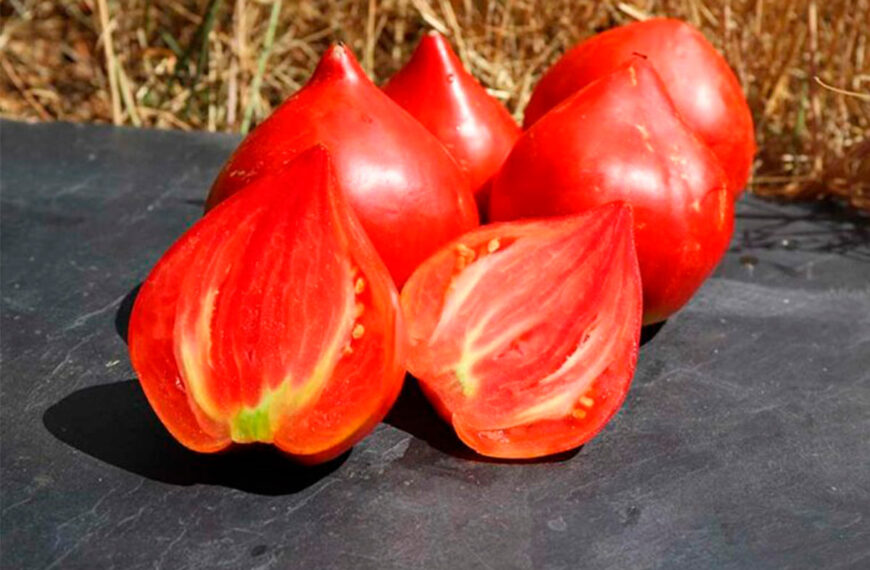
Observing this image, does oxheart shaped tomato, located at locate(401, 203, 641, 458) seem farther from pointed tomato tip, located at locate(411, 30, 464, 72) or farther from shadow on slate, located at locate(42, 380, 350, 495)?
pointed tomato tip, located at locate(411, 30, 464, 72)

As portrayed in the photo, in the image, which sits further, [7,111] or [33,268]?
[7,111]

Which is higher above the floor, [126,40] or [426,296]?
[426,296]

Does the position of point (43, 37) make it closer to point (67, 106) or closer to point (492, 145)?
point (67, 106)

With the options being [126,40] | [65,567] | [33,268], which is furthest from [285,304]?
[126,40]

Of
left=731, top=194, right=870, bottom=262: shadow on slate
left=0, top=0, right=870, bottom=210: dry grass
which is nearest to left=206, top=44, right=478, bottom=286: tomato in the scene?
left=731, top=194, right=870, bottom=262: shadow on slate

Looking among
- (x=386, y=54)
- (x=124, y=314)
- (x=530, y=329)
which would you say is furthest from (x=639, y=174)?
(x=386, y=54)

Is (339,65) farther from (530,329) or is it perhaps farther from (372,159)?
(530,329)

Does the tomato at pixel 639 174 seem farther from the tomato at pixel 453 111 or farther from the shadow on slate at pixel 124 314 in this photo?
the shadow on slate at pixel 124 314
